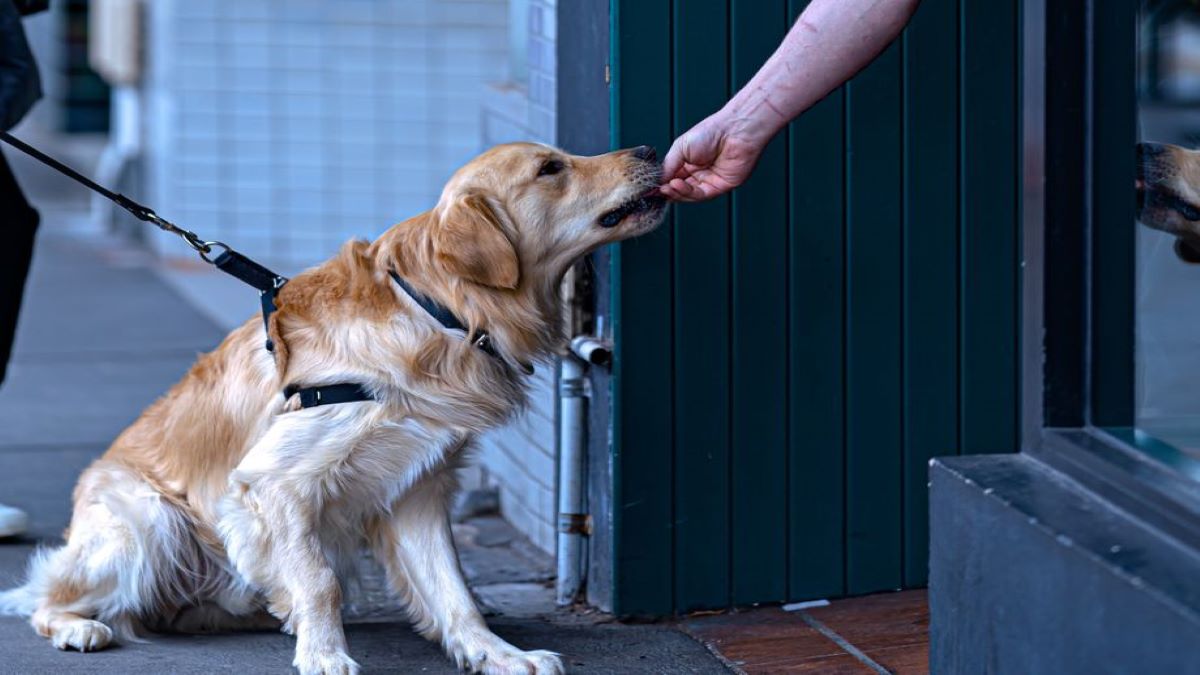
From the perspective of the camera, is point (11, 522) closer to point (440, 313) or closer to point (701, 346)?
point (440, 313)

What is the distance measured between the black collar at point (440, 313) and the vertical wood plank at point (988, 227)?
4.56 feet

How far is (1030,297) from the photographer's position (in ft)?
10.2

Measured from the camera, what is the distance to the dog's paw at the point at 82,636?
13.0 ft

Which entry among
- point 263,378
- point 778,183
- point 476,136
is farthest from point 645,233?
point 476,136

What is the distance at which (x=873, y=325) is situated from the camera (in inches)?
169

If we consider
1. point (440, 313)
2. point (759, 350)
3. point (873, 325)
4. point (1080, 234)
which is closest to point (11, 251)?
point (440, 313)

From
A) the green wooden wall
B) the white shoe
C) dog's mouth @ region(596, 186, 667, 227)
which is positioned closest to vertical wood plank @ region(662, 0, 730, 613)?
the green wooden wall

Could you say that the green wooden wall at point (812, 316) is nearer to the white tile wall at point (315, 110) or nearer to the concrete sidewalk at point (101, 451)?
the concrete sidewalk at point (101, 451)

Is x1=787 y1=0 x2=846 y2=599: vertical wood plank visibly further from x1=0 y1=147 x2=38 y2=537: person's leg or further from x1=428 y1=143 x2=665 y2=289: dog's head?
x1=0 y1=147 x2=38 y2=537: person's leg

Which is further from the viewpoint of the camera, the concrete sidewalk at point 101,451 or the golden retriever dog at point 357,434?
the concrete sidewalk at point 101,451

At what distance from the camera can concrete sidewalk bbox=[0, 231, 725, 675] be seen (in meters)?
3.98

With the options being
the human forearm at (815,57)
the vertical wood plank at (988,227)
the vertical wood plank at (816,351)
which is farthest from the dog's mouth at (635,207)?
the vertical wood plank at (988,227)

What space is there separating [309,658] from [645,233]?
130cm

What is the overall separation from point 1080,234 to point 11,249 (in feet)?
11.3
